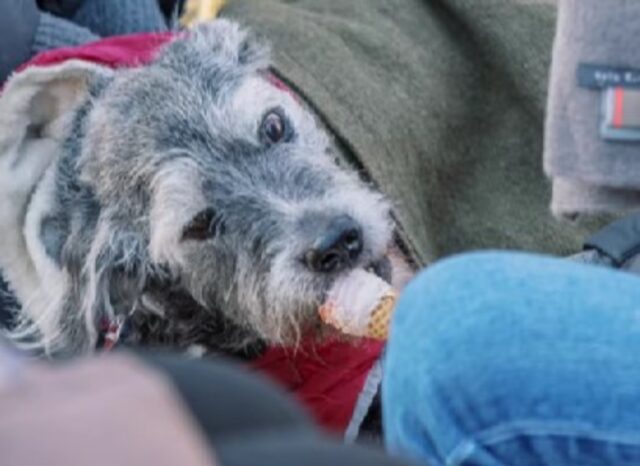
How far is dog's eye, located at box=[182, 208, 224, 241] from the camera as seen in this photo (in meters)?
2.01

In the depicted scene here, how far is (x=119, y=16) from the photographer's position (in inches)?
93.7

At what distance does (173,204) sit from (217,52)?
0.30m

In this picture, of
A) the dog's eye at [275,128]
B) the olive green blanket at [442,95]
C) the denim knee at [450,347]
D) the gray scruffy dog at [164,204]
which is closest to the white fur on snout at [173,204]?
the gray scruffy dog at [164,204]

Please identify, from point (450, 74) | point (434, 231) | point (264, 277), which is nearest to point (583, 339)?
point (264, 277)

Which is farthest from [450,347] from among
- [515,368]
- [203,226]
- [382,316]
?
[203,226]

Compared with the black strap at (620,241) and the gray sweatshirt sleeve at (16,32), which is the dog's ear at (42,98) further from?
the black strap at (620,241)

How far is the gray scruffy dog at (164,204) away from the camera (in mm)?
1995

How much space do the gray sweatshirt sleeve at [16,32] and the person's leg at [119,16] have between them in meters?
0.18

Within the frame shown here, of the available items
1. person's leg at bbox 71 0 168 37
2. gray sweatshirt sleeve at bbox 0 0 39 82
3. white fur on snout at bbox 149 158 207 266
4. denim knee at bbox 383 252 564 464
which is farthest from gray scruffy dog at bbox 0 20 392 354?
denim knee at bbox 383 252 564 464

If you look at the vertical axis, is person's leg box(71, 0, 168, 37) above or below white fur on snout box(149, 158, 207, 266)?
above

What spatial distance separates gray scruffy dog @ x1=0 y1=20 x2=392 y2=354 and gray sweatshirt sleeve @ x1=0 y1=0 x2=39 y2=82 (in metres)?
0.13

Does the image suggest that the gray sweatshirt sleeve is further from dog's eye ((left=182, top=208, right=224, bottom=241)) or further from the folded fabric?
the folded fabric

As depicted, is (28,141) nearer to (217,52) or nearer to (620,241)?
(217,52)

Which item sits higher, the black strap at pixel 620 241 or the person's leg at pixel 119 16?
the person's leg at pixel 119 16
